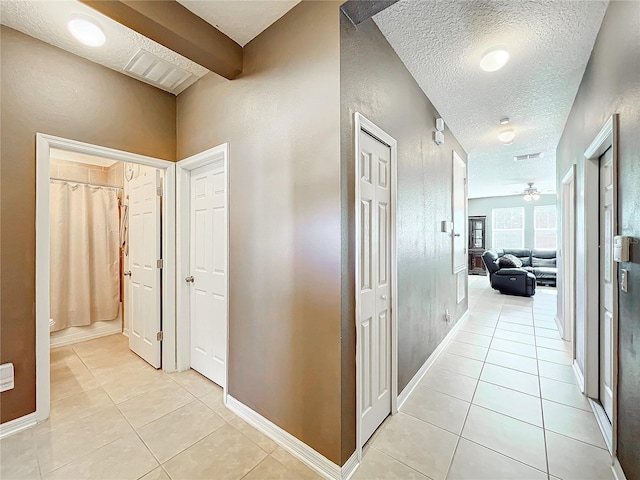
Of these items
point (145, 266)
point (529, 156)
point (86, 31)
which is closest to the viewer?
point (86, 31)

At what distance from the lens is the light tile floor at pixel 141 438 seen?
154 cm

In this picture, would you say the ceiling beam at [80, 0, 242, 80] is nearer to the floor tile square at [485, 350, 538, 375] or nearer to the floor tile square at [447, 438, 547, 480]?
the floor tile square at [447, 438, 547, 480]

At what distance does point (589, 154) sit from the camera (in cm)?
214

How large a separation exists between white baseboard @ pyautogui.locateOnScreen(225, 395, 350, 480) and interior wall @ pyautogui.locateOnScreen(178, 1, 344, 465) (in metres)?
0.04

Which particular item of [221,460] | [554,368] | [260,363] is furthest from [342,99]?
[554,368]

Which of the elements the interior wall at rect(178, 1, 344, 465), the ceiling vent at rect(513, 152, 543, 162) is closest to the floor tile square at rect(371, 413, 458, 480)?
the interior wall at rect(178, 1, 344, 465)

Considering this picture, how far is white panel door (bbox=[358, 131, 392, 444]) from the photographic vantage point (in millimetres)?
1684

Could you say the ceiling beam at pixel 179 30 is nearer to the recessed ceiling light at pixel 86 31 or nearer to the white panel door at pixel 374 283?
the recessed ceiling light at pixel 86 31

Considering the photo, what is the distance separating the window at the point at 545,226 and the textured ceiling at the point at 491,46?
640cm

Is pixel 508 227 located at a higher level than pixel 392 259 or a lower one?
higher

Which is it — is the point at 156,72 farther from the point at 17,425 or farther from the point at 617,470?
the point at 617,470

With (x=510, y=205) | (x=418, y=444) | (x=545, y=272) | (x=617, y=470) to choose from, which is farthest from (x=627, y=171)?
(x=510, y=205)

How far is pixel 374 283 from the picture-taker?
1792 mm

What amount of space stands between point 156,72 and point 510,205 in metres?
10.6
